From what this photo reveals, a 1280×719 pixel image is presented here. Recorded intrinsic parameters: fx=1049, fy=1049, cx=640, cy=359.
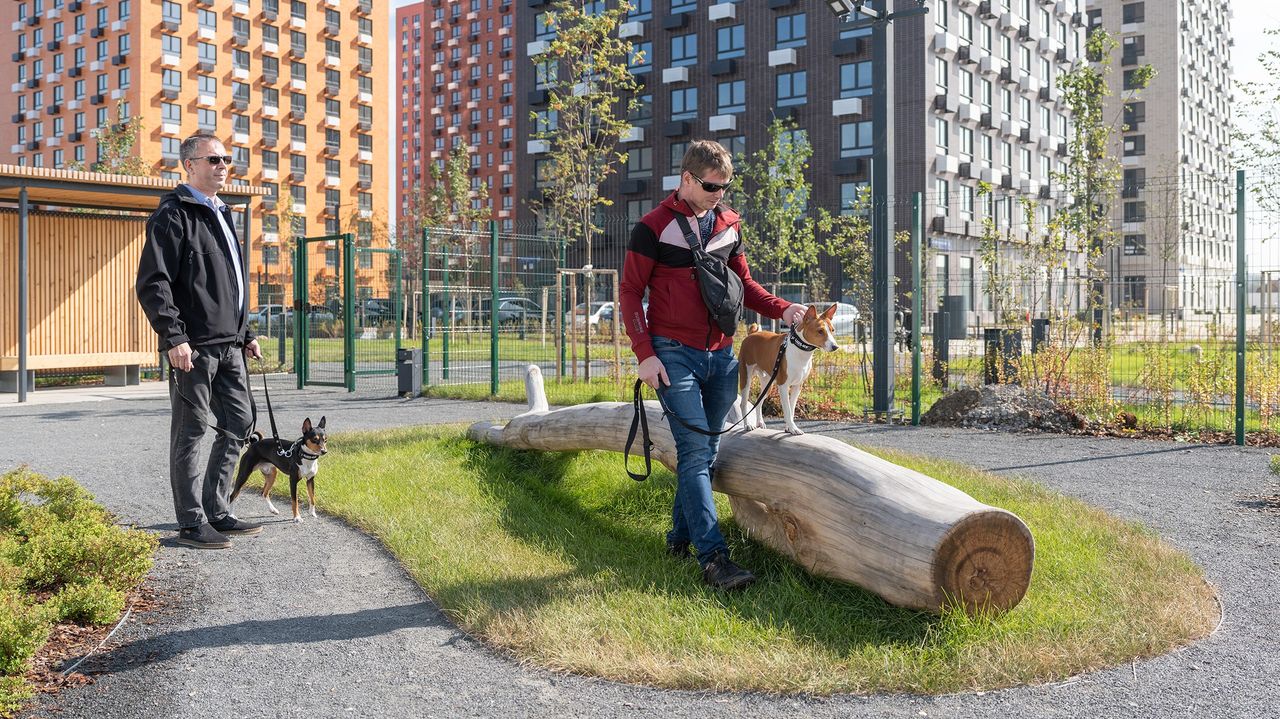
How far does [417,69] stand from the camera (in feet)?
447

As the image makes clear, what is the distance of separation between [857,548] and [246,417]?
11.8 feet

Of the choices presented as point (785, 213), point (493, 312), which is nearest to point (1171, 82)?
point (785, 213)

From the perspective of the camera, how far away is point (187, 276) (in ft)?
18.8

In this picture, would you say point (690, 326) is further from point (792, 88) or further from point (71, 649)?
point (792, 88)

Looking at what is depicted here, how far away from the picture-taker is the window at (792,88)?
157ft

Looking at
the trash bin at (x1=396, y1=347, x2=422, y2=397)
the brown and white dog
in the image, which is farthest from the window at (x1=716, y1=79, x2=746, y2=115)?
the brown and white dog

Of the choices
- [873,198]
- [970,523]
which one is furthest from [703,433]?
[873,198]

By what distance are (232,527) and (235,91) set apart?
242ft

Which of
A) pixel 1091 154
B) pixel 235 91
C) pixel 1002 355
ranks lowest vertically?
pixel 1002 355

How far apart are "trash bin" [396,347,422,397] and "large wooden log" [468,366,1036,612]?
1041 cm

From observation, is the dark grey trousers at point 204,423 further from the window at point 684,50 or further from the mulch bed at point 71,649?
the window at point 684,50

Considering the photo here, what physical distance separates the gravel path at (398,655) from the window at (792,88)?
1664 inches

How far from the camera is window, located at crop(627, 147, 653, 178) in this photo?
5306cm

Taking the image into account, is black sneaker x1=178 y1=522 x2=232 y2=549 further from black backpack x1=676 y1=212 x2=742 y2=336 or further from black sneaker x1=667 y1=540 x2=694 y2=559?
black backpack x1=676 y1=212 x2=742 y2=336
